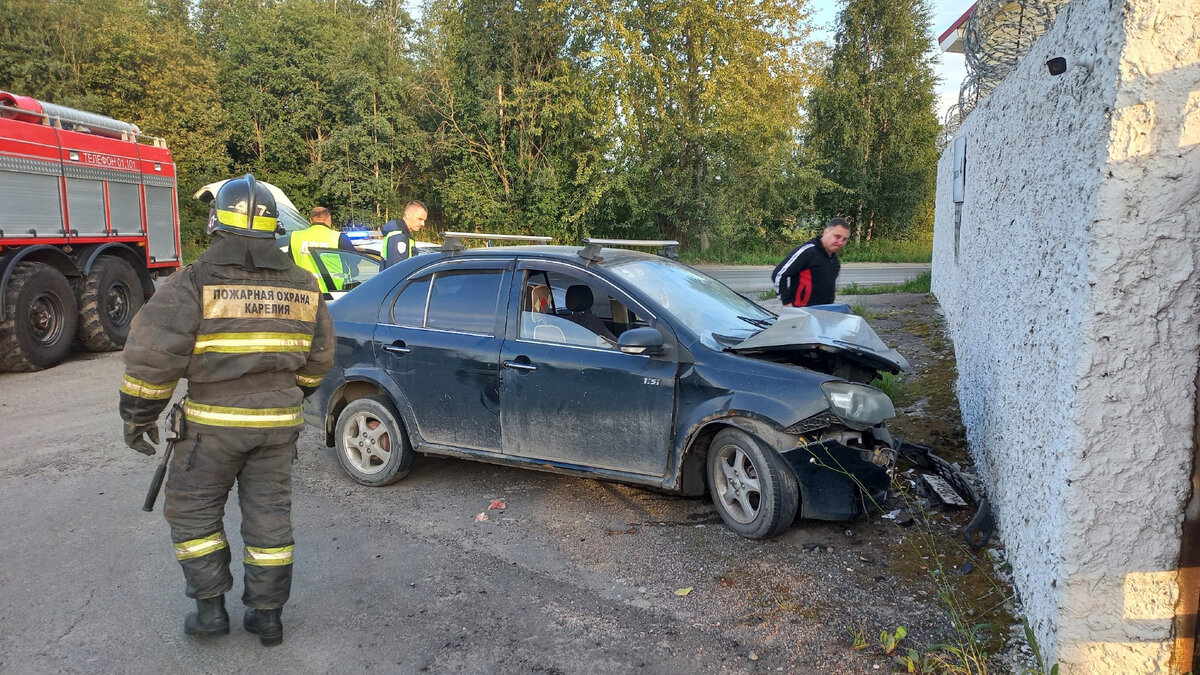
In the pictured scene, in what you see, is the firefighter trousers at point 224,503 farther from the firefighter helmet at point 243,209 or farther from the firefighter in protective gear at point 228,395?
the firefighter helmet at point 243,209

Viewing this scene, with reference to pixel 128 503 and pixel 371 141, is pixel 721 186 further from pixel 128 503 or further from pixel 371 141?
pixel 128 503

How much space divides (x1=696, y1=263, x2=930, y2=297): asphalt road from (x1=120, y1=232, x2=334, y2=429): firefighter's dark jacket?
13.0 metres

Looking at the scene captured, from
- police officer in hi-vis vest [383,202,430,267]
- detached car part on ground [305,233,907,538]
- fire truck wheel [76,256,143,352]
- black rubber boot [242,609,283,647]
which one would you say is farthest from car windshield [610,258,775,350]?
fire truck wheel [76,256,143,352]

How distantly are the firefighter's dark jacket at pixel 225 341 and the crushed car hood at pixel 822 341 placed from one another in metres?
2.35

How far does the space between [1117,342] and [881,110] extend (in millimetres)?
31353

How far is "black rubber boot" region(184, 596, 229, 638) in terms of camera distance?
3430 mm

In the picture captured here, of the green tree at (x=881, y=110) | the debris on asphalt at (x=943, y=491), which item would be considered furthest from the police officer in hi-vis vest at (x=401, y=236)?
the green tree at (x=881, y=110)

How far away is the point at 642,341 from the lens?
4316mm

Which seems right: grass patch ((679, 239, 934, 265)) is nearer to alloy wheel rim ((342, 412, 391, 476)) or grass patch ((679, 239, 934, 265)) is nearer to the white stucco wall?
alloy wheel rim ((342, 412, 391, 476))

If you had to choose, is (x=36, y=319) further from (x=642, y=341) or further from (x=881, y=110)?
(x=881, y=110)

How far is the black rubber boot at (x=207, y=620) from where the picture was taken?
11.3 feet

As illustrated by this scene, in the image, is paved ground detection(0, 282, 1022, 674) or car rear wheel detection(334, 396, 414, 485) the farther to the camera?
car rear wheel detection(334, 396, 414, 485)

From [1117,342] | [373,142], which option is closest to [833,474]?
[1117,342]

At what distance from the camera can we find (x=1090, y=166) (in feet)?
8.84
